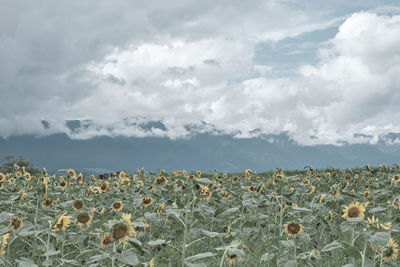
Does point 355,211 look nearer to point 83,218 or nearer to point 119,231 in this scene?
point 119,231

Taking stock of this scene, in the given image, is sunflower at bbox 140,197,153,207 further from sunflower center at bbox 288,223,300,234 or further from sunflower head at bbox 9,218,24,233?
sunflower center at bbox 288,223,300,234

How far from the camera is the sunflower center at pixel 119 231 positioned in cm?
271

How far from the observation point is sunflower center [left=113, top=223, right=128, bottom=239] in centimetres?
271

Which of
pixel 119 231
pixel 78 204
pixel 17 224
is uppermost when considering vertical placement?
pixel 119 231

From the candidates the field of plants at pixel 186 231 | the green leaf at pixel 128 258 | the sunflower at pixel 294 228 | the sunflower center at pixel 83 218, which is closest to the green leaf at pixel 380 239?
the field of plants at pixel 186 231

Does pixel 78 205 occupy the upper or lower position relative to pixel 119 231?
lower

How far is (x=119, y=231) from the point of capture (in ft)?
8.91

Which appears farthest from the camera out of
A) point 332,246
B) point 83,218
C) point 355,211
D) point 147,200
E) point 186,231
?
point 147,200

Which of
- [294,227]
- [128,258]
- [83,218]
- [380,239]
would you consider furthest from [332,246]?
[83,218]

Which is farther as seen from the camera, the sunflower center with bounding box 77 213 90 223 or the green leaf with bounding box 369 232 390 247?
the sunflower center with bounding box 77 213 90 223

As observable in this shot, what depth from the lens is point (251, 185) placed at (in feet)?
22.0

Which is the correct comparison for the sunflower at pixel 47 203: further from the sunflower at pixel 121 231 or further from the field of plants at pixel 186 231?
the sunflower at pixel 121 231

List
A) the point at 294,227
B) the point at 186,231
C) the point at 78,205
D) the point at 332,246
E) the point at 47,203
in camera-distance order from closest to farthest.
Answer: the point at 332,246
the point at 186,231
the point at 294,227
the point at 78,205
the point at 47,203

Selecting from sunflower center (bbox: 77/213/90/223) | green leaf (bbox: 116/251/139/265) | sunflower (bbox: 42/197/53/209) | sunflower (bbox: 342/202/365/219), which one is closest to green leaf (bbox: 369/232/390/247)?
sunflower (bbox: 342/202/365/219)
